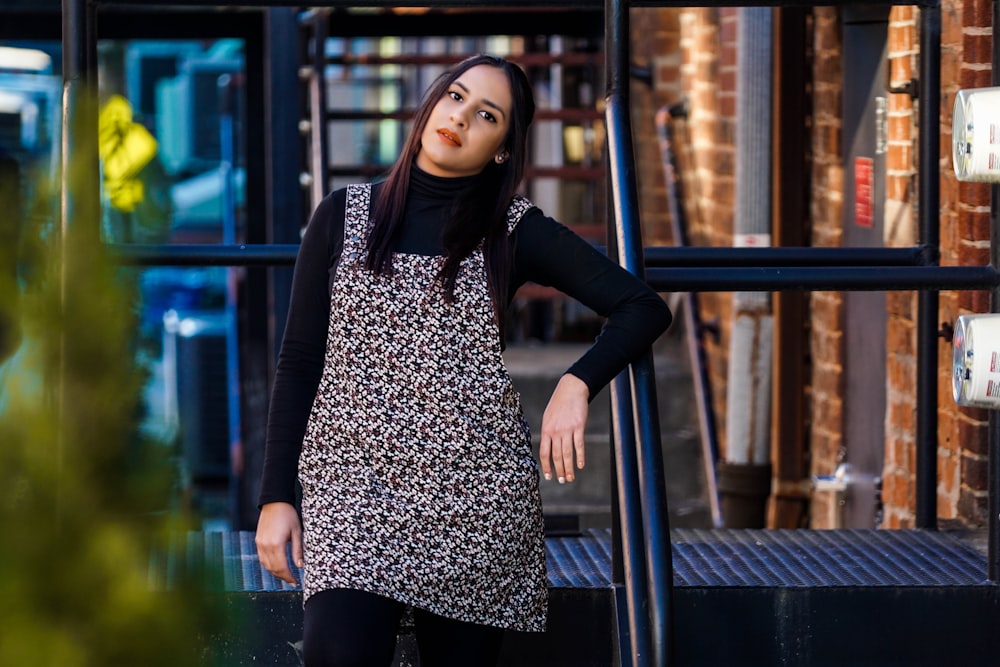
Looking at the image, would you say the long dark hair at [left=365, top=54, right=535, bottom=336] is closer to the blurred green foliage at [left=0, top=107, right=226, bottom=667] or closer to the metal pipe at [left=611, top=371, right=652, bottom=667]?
the metal pipe at [left=611, top=371, right=652, bottom=667]

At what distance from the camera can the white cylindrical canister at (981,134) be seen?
96.7 inches

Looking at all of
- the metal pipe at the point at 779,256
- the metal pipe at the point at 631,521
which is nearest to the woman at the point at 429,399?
→ the metal pipe at the point at 631,521

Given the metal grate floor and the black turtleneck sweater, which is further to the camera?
the metal grate floor

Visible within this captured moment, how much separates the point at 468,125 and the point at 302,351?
383 mm

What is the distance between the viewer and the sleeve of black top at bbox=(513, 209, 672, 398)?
240 centimetres

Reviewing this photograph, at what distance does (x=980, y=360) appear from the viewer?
2459mm

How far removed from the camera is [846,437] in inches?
205

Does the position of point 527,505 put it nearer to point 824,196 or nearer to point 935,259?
point 935,259

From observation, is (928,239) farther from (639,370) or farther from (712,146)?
(712,146)

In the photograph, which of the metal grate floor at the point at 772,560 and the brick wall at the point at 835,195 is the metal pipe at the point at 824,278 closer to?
the metal grate floor at the point at 772,560

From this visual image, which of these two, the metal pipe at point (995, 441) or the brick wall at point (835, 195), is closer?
the metal pipe at point (995, 441)

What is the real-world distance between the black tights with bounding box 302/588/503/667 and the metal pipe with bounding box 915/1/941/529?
1.31 m

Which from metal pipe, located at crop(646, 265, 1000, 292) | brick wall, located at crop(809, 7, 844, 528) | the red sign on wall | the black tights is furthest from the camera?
brick wall, located at crop(809, 7, 844, 528)

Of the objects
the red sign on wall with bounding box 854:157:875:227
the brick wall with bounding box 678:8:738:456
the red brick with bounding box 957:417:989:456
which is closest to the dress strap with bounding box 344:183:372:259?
the red brick with bounding box 957:417:989:456
